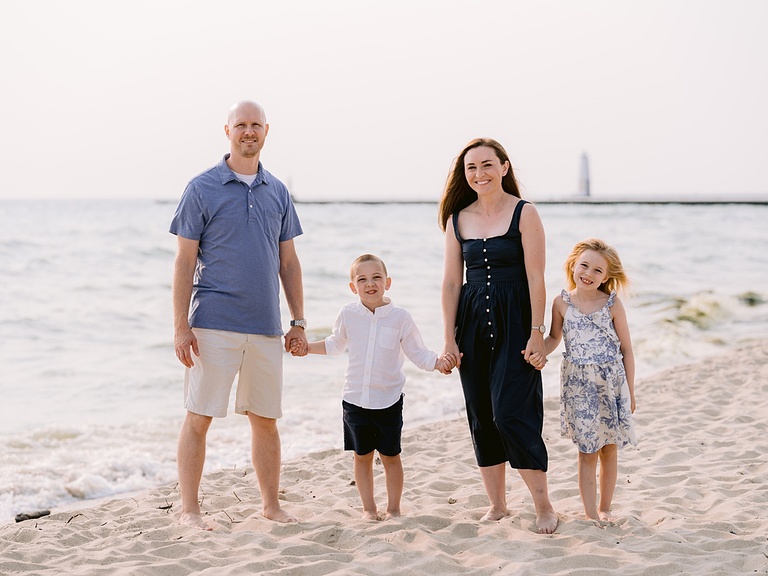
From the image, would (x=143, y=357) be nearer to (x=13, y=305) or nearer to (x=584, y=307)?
(x=13, y=305)

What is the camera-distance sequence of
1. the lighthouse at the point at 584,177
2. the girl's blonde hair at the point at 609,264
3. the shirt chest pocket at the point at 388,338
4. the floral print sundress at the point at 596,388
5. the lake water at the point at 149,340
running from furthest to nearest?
the lighthouse at the point at 584,177
the lake water at the point at 149,340
the shirt chest pocket at the point at 388,338
the girl's blonde hair at the point at 609,264
the floral print sundress at the point at 596,388

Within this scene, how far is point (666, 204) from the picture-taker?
6675 cm

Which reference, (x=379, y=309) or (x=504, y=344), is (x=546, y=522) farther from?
(x=379, y=309)

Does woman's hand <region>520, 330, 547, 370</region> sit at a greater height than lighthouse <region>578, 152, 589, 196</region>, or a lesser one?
lesser

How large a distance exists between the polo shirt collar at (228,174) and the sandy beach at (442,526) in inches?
68.9

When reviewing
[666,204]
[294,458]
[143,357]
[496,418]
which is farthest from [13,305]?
[666,204]

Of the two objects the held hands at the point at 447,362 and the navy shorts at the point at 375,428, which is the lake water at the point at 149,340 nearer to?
the held hands at the point at 447,362

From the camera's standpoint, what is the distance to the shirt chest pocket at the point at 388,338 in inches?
161

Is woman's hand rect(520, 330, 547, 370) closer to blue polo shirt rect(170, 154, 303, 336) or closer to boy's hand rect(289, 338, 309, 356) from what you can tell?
boy's hand rect(289, 338, 309, 356)

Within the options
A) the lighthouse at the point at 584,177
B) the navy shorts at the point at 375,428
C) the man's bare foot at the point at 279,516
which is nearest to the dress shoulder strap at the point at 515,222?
the navy shorts at the point at 375,428

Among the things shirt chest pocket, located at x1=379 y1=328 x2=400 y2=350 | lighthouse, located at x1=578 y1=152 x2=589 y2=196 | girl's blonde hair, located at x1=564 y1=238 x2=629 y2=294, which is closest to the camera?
girl's blonde hair, located at x1=564 y1=238 x2=629 y2=294

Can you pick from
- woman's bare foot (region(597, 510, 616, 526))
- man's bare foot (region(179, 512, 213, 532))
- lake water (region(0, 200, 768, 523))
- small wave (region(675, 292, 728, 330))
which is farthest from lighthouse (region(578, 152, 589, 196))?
man's bare foot (region(179, 512, 213, 532))

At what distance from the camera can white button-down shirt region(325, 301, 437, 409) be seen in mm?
4051

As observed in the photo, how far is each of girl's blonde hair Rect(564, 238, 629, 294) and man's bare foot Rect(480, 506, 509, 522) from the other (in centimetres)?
122
